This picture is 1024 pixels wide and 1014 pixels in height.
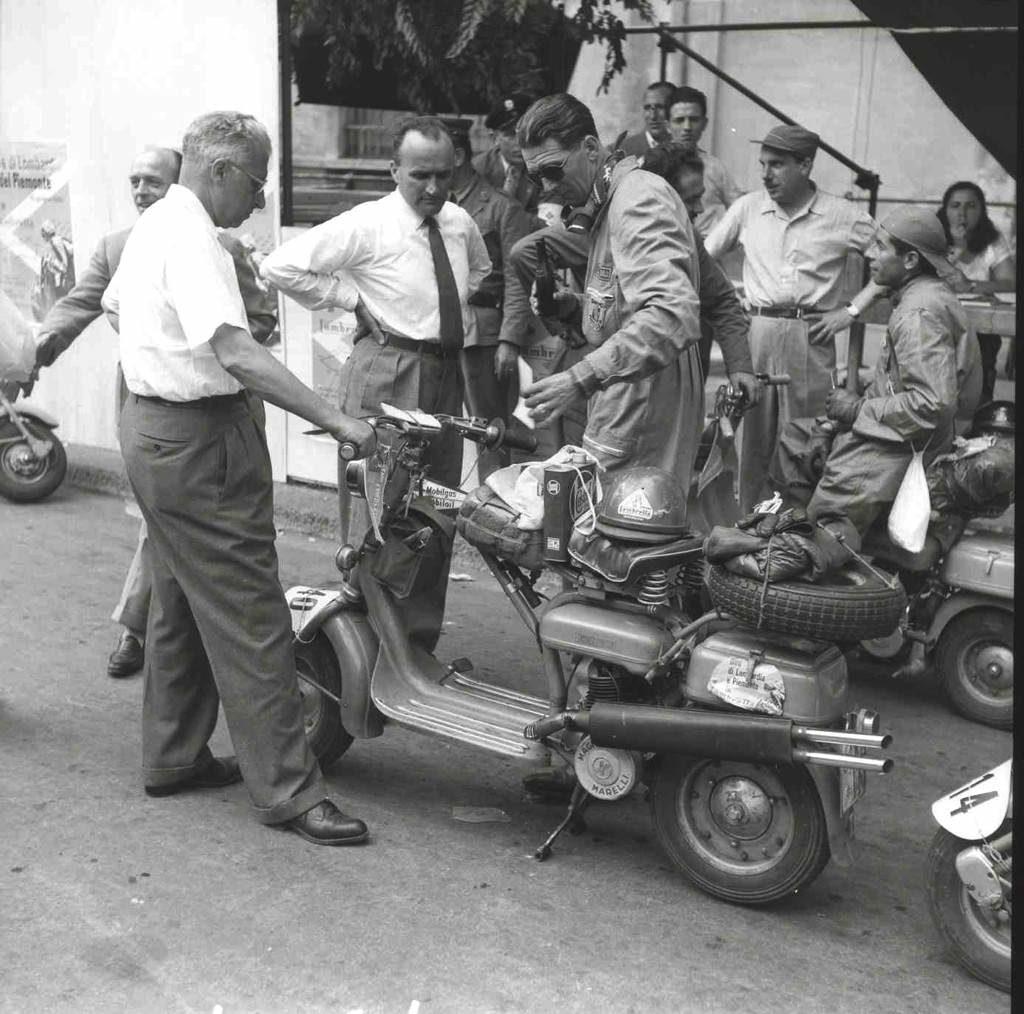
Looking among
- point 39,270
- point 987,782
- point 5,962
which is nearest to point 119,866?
point 5,962

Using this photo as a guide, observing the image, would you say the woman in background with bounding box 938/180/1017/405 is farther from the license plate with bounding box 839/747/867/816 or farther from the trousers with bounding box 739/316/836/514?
the license plate with bounding box 839/747/867/816

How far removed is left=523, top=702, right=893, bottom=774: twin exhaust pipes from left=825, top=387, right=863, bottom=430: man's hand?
213 cm

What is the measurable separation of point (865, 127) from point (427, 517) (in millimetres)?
5755

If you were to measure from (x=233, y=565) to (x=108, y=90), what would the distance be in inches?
220

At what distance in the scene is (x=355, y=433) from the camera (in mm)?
4148

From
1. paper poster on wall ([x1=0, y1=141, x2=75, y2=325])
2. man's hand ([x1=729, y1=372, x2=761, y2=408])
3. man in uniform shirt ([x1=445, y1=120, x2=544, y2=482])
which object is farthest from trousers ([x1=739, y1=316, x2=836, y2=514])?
paper poster on wall ([x1=0, y1=141, x2=75, y2=325])

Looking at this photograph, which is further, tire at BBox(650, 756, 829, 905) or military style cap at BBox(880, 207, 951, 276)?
military style cap at BBox(880, 207, 951, 276)

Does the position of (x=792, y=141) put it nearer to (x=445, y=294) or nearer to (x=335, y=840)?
(x=445, y=294)

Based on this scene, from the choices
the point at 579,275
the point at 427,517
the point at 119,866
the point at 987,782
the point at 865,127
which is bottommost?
the point at 119,866

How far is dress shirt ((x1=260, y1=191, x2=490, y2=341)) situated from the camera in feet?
17.5

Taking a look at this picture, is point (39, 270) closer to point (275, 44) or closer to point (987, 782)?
point (275, 44)

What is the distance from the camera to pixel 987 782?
3.71m

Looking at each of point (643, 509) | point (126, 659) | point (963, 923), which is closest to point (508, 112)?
point (126, 659)

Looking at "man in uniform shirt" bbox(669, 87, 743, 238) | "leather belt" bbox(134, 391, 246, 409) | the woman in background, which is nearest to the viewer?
"leather belt" bbox(134, 391, 246, 409)
